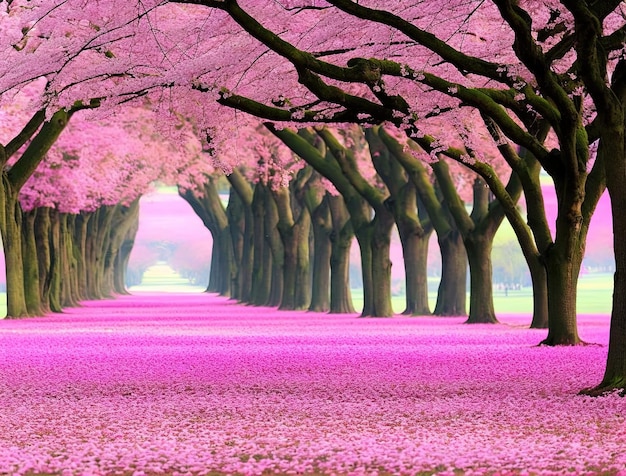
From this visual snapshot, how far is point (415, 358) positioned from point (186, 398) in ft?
23.5

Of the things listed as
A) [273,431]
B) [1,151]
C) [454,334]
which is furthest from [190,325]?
[273,431]

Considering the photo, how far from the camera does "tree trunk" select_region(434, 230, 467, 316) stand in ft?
135

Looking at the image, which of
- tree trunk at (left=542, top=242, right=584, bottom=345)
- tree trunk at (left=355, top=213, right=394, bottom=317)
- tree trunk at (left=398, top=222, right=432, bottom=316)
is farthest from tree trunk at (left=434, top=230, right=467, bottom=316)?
tree trunk at (left=542, top=242, right=584, bottom=345)

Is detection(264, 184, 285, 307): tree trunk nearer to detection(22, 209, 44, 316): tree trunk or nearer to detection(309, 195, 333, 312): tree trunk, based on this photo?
detection(309, 195, 333, 312): tree trunk

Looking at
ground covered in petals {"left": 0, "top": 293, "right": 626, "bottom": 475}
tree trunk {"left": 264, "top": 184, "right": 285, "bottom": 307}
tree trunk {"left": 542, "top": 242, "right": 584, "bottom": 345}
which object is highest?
tree trunk {"left": 264, "top": 184, "right": 285, "bottom": 307}

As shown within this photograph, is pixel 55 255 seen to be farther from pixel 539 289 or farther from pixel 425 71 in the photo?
pixel 425 71

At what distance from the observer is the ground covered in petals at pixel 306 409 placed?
9320mm

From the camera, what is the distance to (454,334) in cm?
2955

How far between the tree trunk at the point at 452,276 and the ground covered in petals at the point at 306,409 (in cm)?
1509

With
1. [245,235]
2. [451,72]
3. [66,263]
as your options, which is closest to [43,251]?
[66,263]

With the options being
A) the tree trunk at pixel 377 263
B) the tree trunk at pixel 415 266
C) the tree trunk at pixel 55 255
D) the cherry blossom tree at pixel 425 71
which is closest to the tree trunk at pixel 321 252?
the tree trunk at pixel 415 266

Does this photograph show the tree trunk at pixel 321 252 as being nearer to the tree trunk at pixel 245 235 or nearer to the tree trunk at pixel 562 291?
the tree trunk at pixel 245 235

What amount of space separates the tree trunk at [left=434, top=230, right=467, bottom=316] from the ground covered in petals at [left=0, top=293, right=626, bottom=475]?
49.5 ft

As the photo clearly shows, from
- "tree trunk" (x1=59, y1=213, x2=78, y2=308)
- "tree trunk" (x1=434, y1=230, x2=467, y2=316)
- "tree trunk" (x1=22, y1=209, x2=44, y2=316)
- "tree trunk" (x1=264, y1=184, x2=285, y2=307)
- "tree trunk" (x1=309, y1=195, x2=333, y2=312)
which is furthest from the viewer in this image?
"tree trunk" (x1=264, y1=184, x2=285, y2=307)
